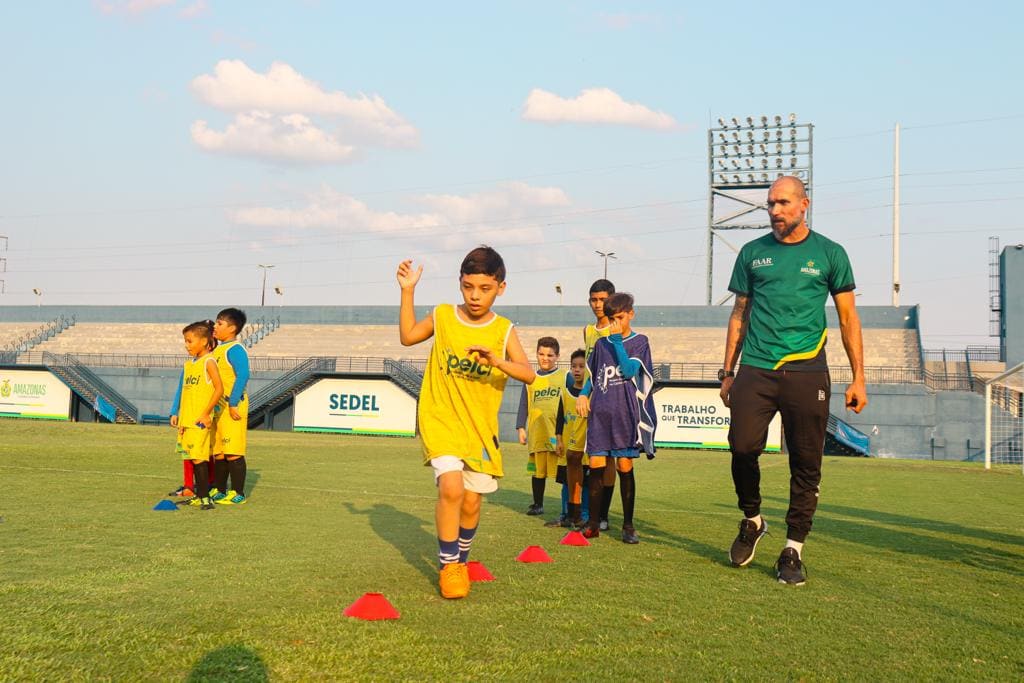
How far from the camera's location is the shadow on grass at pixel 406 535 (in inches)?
221

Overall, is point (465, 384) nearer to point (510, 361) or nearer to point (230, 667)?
point (510, 361)

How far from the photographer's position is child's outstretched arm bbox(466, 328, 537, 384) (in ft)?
16.2

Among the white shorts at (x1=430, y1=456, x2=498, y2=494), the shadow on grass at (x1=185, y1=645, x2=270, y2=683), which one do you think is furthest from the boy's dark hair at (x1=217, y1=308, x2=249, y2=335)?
the shadow on grass at (x1=185, y1=645, x2=270, y2=683)

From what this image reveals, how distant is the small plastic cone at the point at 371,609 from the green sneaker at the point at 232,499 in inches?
211

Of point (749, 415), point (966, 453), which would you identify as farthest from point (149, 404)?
point (749, 415)

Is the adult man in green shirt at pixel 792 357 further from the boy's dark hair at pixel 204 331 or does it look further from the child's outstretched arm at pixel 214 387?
the boy's dark hair at pixel 204 331

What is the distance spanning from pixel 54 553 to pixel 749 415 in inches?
165

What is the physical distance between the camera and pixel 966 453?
35.7m

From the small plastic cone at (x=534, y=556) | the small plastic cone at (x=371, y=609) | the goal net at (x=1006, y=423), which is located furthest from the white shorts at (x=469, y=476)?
the goal net at (x=1006, y=423)

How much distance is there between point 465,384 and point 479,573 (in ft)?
3.40

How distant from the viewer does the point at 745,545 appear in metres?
5.71

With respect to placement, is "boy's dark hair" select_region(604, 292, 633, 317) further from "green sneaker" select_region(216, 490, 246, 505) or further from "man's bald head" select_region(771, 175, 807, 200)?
"green sneaker" select_region(216, 490, 246, 505)

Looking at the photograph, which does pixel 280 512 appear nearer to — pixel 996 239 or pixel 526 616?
pixel 526 616

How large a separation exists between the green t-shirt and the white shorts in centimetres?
178
